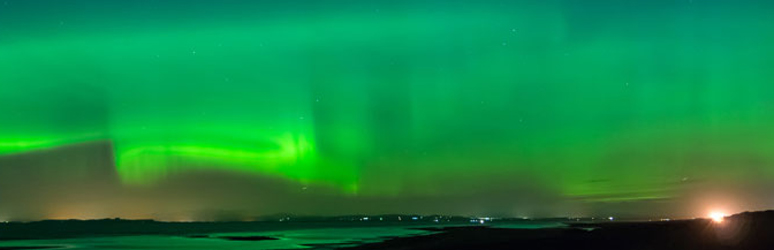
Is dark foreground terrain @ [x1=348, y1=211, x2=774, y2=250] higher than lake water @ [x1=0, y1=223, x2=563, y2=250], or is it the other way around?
lake water @ [x1=0, y1=223, x2=563, y2=250]

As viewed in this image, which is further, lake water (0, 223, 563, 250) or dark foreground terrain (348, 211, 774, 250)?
lake water (0, 223, 563, 250)

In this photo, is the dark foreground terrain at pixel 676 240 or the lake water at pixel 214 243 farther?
the lake water at pixel 214 243

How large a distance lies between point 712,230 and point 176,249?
16976 millimetres

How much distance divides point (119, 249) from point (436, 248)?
11641 mm

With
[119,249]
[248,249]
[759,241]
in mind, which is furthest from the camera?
[119,249]

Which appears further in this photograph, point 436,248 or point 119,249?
point 119,249

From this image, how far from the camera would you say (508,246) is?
78.3ft

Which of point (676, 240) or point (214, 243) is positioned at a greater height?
point (214, 243)

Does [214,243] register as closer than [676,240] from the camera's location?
No

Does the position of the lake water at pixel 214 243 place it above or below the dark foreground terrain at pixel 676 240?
above

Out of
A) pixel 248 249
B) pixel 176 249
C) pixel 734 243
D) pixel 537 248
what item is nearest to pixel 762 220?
pixel 734 243

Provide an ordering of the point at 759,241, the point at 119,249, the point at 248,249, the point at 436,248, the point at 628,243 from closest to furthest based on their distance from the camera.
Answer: the point at 759,241 → the point at 628,243 → the point at 436,248 → the point at 248,249 → the point at 119,249

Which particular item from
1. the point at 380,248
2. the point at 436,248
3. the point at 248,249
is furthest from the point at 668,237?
the point at 248,249

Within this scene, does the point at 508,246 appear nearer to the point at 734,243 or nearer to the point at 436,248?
the point at 436,248
